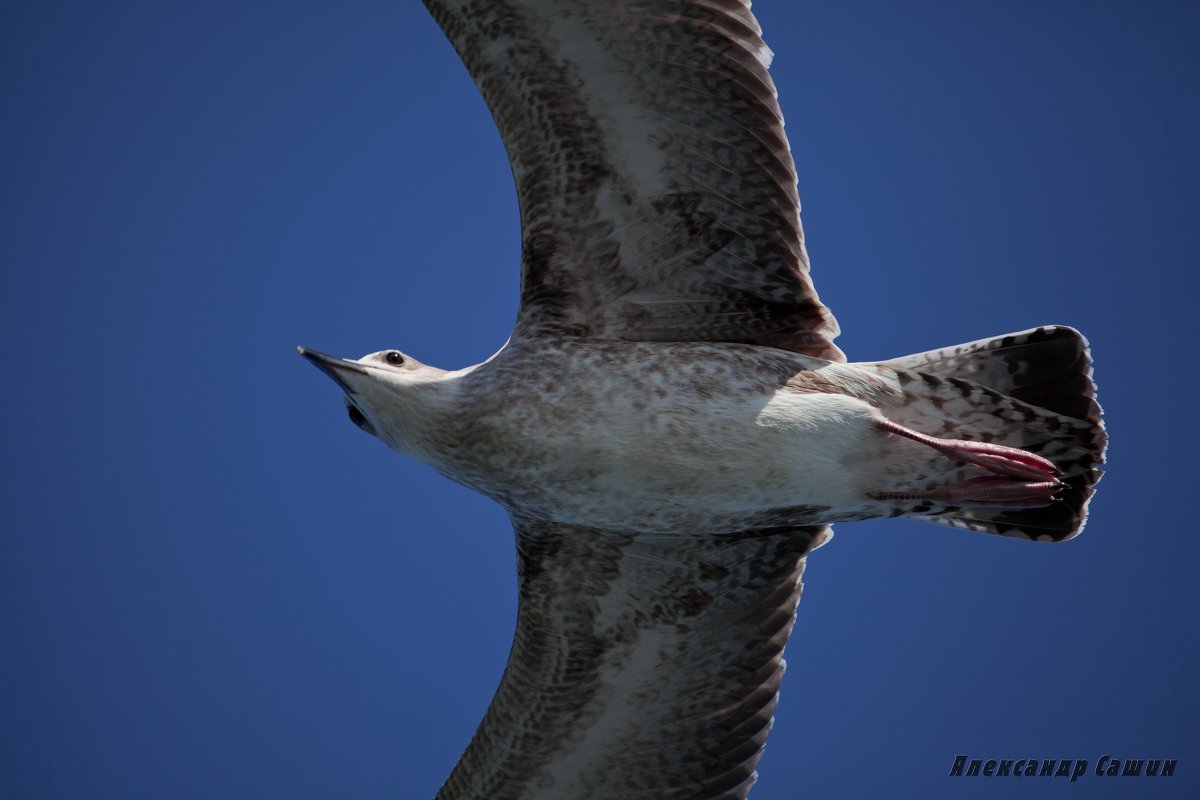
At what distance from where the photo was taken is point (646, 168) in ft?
14.8

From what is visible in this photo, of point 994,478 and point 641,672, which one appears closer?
point 994,478

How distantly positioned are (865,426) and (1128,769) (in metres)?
3.30

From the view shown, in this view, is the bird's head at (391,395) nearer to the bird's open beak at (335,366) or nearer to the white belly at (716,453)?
the bird's open beak at (335,366)

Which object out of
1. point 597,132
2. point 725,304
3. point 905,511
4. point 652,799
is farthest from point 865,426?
point 652,799

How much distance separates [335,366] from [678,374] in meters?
1.22

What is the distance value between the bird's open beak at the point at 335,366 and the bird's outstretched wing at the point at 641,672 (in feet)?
3.20

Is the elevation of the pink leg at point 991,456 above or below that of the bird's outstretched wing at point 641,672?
above

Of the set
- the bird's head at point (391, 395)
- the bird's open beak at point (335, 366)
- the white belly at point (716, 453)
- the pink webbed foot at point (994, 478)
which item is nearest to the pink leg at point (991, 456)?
the pink webbed foot at point (994, 478)

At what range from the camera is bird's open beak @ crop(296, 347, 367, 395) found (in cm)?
432

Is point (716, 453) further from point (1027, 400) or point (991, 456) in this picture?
point (1027, 400)

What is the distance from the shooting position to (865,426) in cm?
438

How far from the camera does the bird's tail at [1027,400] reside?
4551 millimetres

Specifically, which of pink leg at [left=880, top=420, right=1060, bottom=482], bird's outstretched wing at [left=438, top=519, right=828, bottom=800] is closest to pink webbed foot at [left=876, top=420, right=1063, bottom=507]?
pink leg at [left=880, top=420, right=1060, bottom=482]

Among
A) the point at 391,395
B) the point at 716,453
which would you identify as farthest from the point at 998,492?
the point at 391,395
